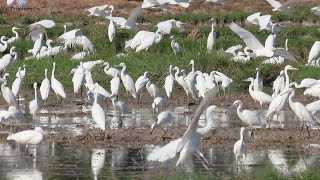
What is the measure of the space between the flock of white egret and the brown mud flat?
7.8 inches

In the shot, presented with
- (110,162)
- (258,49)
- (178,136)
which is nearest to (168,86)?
(258,49)

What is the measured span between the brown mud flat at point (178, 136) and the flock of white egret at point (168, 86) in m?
0.20

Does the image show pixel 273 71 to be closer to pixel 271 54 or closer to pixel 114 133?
pixel 271 54

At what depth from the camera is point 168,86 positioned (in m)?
18.5

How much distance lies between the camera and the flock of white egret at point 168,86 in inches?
418

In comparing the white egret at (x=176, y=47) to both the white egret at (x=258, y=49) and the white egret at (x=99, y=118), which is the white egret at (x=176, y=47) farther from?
the white egret at (x=99, y=118)

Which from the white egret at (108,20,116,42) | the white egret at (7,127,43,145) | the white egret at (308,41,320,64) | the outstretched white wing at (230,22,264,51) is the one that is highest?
the white egret at (108,20,116,42)

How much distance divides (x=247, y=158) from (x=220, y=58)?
9628 mm

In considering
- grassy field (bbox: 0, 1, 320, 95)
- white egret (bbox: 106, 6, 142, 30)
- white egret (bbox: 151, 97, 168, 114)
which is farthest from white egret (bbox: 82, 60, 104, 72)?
white egret (bbox: 151, 97, 168, 114)

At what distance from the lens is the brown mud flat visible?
12883 mm

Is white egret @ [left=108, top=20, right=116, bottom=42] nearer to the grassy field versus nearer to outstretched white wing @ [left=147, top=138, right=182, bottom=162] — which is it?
the grassy field

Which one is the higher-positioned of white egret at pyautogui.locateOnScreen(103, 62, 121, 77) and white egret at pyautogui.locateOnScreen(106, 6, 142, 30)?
white egret at pyautogui.locateOnScreen(106, 6, 142, 30)

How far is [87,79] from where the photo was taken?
18.9 meters

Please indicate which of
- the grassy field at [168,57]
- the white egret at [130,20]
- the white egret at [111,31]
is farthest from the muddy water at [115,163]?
the white egret at [130,20]
